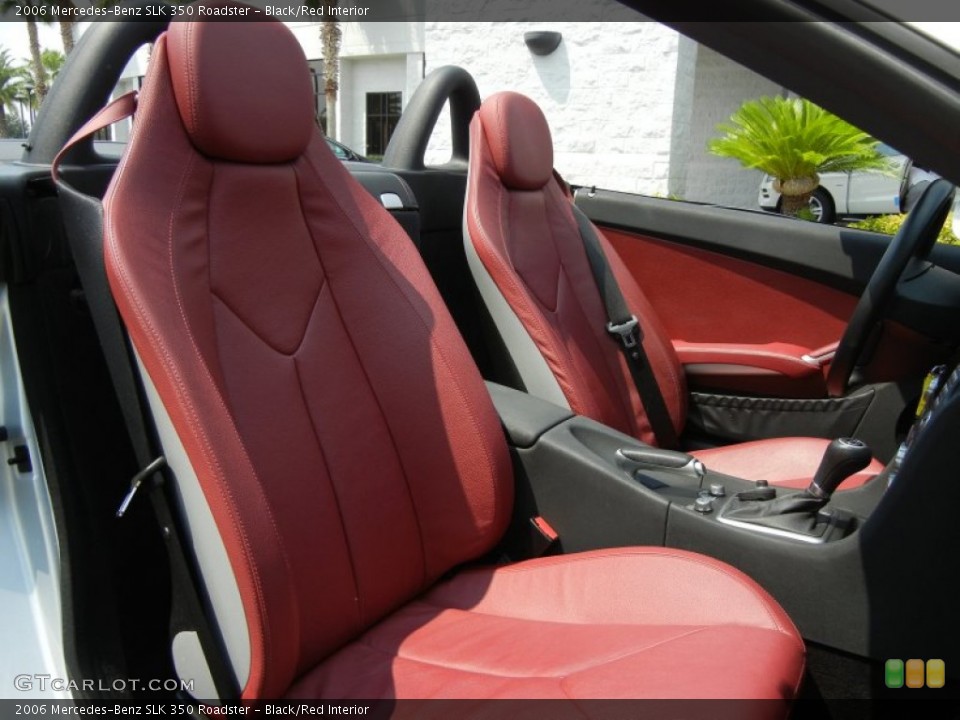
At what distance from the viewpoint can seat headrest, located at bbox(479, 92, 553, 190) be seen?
6.18ft

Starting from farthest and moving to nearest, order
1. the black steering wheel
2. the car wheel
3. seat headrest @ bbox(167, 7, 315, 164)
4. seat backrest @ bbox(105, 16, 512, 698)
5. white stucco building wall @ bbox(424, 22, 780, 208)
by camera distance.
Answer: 1. white stucco building wall @ bbox(424, 22, 780, 208)
2. the car wheel
3. the black steering wheel
4. seat headrest @ bbox(167, 7, 315, 164)
5. seat backrest @ bbox(105, 16, 512, 698)

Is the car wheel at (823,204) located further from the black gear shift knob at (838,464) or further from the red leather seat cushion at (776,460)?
the black gear shift knob at (838,464)

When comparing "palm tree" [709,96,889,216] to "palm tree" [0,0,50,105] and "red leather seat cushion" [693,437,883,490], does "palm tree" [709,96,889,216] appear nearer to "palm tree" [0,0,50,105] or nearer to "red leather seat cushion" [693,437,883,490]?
"red leather seat cushion" [693,437,883,490]

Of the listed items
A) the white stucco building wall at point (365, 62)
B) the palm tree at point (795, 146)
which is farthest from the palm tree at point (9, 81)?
the palm tree at point (795, 146)

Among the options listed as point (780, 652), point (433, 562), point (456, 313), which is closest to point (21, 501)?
point (433, 562)

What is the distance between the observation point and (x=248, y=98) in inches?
44.2

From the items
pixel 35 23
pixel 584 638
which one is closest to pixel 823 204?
pixel 584 638

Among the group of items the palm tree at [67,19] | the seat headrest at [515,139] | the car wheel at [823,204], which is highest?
the palm tree at [67,19]

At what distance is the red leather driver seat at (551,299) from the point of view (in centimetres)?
175

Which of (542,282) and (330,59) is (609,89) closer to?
(330,59)

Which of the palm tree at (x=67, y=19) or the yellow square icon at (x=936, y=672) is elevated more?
the palm tree at (x=67, y=19)

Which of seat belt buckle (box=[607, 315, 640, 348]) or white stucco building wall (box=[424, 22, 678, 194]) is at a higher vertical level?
white stucco building wall (box=[424, 22, 678, 194])

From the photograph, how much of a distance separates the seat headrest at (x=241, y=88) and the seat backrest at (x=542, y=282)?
615 millimetres

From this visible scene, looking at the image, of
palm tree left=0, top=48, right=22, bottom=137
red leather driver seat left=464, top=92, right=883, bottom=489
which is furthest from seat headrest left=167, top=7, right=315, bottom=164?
palm tree left=0, top=48, right=22, bottom=137
